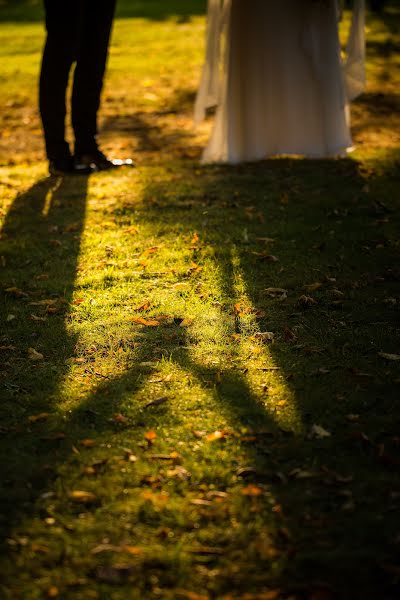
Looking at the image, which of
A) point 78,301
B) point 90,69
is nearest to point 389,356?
point 78,301

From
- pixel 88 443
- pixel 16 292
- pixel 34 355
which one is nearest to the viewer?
pixel 88 443

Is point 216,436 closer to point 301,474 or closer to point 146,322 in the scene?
point 301,474

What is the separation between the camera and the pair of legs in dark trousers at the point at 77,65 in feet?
20.2

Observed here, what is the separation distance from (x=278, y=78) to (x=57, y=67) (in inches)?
71.8

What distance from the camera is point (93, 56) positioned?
6531 mm

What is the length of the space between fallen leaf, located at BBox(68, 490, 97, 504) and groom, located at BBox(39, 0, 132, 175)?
14.3 ft

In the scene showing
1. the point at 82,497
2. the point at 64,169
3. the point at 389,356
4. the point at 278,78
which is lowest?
the point at 64,169

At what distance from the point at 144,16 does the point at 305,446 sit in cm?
1797

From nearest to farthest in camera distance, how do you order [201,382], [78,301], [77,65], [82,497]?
[82,497] < [201,382] < [78,301] < [77,65]

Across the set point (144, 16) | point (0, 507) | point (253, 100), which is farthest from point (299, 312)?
point (144, 16)

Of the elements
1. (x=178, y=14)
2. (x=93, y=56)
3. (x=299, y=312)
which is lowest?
(x=178, y=14)

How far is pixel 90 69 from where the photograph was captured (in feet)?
21.6

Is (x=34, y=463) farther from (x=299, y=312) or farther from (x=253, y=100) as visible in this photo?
(x=253, y=100)

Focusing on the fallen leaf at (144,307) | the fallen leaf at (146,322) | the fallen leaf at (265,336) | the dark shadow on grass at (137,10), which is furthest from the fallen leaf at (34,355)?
the dark shadow on grass at (137,10)
